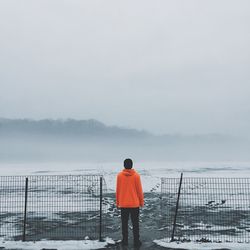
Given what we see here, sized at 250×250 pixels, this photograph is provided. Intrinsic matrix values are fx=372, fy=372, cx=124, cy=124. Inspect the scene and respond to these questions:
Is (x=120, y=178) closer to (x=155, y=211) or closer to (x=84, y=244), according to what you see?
(x=84, y=244)

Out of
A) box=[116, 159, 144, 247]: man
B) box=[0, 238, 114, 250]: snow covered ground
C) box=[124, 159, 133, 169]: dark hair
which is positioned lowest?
box=[0, 238, 114, 250]: snow covered ground

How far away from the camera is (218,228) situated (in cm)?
1045

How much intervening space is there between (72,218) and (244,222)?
5.48 metres

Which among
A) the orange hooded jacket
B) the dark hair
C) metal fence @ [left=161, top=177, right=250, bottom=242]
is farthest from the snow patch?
the dark hair

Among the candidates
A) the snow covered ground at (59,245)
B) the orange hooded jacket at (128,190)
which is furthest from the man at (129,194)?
the snow covered ground at (59,245)

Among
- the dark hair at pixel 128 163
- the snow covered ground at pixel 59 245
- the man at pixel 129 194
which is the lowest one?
the snow covered ground at pixel 59 245

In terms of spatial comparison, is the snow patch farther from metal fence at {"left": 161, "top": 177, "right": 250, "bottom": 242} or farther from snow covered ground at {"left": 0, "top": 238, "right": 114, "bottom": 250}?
snow covered ground at {"left": 0, "top": 238, "right": 114, "bottom": 250}

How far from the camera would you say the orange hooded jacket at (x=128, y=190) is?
7.80 m

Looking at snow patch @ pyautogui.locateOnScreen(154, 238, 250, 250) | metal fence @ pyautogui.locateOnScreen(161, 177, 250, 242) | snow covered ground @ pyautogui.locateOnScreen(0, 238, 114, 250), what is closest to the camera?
snow patch @ pyautogui.locateOnScreen(154, 238, 250, 250)

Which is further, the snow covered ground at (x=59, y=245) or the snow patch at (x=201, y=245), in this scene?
the snow covered ground at (x=59, y=245)

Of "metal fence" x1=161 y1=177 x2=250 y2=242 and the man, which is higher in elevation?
the man

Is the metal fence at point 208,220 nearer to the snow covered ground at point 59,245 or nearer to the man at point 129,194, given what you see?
the man at point 129,194

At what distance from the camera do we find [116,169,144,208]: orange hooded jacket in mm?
7801

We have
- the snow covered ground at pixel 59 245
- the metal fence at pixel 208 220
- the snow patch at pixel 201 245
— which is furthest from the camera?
the metal fence at pixel 208 220
